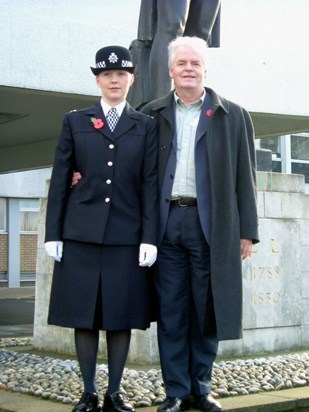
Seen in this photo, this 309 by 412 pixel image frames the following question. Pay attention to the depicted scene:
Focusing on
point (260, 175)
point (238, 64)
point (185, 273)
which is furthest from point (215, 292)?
point (238, 64)

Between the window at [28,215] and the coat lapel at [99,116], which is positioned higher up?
the window at [28,215]

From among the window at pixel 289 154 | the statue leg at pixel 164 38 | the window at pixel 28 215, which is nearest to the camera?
the statue leg at pixel 164 38

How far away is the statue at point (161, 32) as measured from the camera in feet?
22.1

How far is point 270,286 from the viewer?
8.10 meters

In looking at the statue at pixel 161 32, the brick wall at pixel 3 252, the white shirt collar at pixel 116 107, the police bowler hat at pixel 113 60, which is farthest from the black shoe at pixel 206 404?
the brick wall at pixel 3 252

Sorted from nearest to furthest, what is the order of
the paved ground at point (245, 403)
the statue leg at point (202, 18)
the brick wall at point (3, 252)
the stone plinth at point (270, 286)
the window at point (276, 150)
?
the paved ground at point (245, 403) → the statue leg at point (202, 18) → the stone plinth at point (270, 286) → the brick wall at point (3, 252) → the window at point (276, 150)

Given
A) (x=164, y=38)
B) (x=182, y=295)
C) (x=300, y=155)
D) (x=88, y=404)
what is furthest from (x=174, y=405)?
(x=300, y=155)

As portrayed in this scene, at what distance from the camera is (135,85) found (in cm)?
717

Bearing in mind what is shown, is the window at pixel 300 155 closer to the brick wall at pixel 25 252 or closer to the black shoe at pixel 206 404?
the brick wall at pixel 25 252

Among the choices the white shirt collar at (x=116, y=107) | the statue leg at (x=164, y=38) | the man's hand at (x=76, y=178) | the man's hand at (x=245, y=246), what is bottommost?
the man's hand at (x=245, y=246)

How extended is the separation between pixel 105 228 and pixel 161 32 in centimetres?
263

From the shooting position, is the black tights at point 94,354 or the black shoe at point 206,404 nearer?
the black tights at point 94,354

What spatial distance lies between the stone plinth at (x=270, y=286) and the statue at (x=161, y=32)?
62.9 inches

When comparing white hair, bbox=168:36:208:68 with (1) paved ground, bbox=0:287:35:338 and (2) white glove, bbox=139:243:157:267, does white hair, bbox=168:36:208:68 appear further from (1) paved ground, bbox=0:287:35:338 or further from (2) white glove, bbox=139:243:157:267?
(1) paved ground, bbox=0:287:35:338
